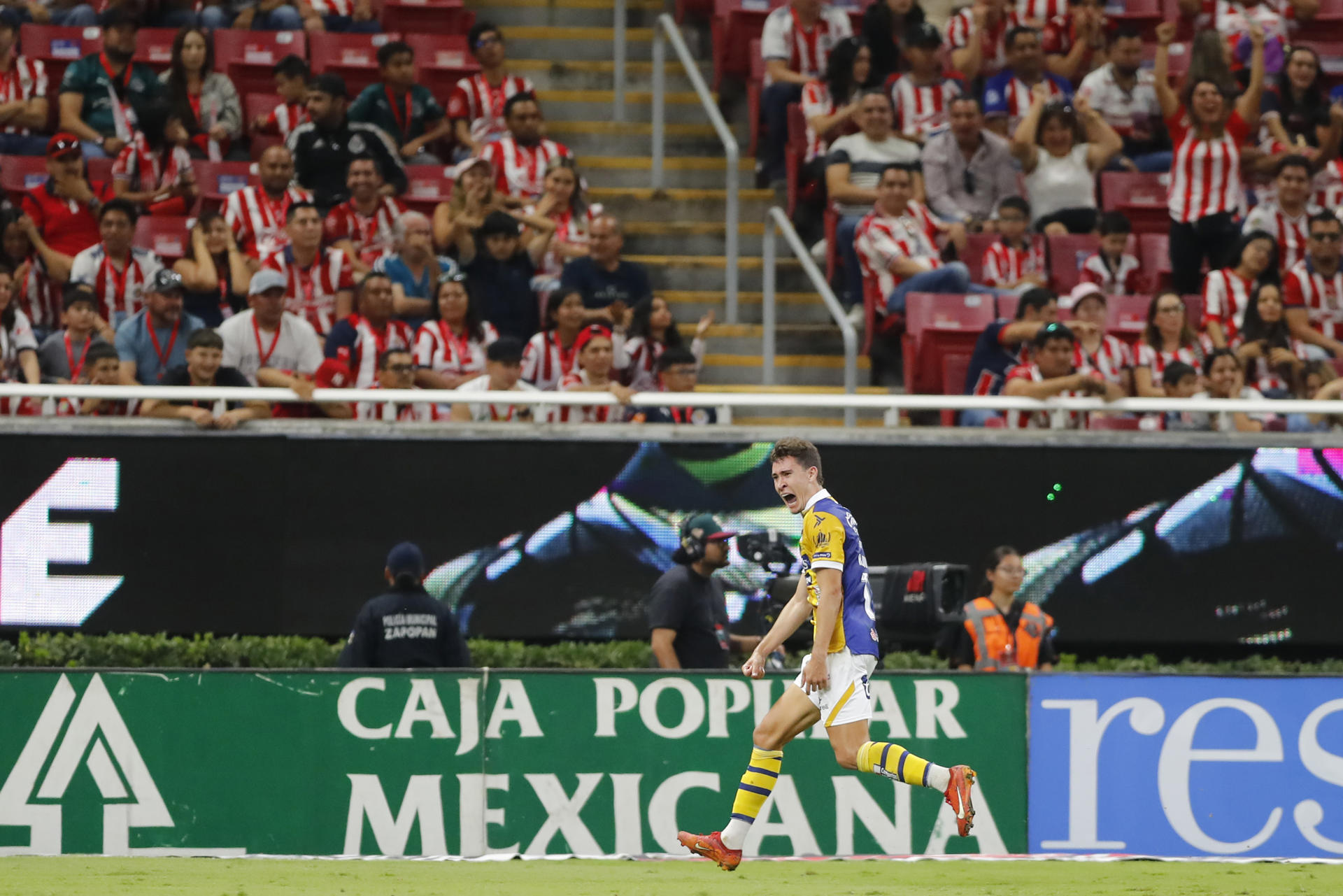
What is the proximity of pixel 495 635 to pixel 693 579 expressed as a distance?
7.19 feet

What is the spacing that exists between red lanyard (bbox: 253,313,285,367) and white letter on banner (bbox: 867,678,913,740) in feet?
16.0

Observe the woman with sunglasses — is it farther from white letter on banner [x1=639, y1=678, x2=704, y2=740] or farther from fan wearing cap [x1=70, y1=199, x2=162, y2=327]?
white letter on banner [x1=639, y1=678, x2=704, y2=740]

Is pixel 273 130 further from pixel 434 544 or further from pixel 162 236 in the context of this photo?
pixel 434 544

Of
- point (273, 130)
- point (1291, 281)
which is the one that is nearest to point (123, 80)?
point (273, 130)

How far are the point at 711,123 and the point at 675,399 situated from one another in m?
5.42

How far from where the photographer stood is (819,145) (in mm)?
14555

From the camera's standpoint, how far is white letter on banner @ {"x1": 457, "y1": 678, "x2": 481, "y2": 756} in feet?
30.7

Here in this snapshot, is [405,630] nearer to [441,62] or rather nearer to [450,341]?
[450,341]

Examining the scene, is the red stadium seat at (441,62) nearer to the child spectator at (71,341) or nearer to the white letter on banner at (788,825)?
the child spectator at (71,341)

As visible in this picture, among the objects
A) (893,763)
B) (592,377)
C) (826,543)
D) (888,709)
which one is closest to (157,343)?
(592,377)

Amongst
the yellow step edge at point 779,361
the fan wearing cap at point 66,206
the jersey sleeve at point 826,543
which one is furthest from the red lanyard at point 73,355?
the jersey sleeve at point 826,543

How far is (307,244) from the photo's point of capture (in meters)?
12.7

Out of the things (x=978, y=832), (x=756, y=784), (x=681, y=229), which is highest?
(x=681, y=229)

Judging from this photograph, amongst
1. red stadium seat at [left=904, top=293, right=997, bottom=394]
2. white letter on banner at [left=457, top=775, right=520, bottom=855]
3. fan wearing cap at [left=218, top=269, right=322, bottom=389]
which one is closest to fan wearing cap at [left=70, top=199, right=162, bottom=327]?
fan wearing cap at [left=218, top=269, right=322, bottom=389]
